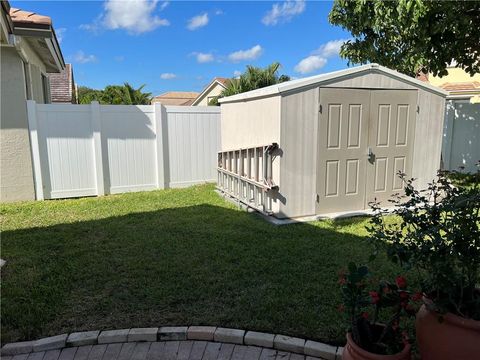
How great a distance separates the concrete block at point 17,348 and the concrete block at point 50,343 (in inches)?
1.6

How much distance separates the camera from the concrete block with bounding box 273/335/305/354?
2.68 m

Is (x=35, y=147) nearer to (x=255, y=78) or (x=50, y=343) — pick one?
(x=50, y=343)

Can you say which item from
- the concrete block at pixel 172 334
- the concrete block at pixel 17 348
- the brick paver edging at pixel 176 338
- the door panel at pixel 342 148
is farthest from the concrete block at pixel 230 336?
the door panel at pixel 342 148

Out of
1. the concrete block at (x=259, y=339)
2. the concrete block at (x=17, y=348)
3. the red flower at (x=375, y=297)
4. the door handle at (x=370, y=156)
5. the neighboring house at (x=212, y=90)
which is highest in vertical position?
the neighboring house at (x=212, y=90)

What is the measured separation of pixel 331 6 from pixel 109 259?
698 cm

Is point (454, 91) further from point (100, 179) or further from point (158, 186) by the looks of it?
point (100, 179)

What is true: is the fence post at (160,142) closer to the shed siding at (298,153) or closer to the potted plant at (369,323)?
the shed siding at (298,153)

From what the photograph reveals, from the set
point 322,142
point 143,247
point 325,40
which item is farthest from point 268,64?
point 143,247

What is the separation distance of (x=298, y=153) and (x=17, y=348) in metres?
4.52

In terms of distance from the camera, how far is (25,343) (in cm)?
276

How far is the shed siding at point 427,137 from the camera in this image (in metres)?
6.85

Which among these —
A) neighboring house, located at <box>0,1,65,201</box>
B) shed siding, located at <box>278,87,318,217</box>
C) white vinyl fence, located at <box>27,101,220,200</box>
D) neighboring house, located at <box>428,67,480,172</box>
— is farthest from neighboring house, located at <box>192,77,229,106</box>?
shed siding, located at <box>278,87,318,217</box>

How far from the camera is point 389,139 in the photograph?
662cm

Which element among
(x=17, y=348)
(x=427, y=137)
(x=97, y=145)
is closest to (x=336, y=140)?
(x=427, y=137)
